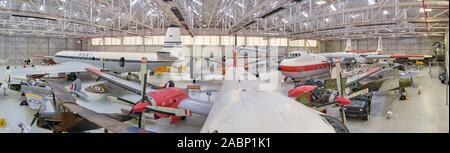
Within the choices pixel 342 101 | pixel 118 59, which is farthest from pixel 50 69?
pixel 342 101

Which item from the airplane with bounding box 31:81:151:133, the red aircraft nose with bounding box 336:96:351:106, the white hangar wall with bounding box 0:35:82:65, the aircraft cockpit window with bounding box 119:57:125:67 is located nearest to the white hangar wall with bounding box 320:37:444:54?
the aircraft cockpit window with bounding box 119:57:125:67

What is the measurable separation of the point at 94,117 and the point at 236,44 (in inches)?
846

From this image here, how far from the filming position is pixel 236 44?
26.0 metres

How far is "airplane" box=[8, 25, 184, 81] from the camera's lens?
2008 cm

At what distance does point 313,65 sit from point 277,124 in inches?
556

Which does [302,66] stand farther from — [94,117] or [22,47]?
[22,47]

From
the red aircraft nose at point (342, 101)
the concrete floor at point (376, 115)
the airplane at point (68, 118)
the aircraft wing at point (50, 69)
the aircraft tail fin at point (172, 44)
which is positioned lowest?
the concrete floor at point (376, 115)

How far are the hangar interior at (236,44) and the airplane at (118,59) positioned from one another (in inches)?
22.0

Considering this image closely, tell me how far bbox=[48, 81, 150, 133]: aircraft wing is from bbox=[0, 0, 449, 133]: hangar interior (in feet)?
1.11

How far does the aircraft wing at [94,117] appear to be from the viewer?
4.11 m

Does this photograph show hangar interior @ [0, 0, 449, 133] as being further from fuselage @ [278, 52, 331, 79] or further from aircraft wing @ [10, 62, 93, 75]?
aircraft wing @ [10, 62, 93, 75]

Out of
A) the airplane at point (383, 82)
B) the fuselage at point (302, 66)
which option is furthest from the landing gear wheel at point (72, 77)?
the airplane at point (383, 82)

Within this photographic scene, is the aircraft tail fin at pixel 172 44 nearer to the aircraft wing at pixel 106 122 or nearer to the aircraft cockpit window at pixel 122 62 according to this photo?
the aircraft cockpit window at pixel 122 62
